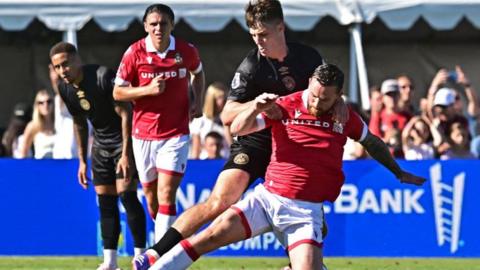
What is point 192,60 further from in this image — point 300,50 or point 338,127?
point 338,127

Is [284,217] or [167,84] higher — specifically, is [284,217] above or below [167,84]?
below

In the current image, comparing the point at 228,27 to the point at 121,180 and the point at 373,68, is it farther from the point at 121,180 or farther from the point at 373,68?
the point at 121,180

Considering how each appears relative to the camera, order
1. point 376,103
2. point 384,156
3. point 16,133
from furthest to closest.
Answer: point 16,133 < point 376,103 < point 384,156

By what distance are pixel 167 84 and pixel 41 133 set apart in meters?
5.03

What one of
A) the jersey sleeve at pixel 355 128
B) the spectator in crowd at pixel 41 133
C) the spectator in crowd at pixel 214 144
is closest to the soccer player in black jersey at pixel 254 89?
the jersey sleeve at pixel 355 128

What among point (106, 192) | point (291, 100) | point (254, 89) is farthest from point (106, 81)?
point (291, 100)

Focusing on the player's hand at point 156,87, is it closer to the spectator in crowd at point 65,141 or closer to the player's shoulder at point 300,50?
the player's shoulder at point 300,50

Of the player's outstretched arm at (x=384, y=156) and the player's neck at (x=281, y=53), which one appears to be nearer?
the player's outstretched arm at (x=384, y=156)

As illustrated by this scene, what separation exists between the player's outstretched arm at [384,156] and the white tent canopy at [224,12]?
884 centimetres

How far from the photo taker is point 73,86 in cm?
1279

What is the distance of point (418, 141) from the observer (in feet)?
54.4

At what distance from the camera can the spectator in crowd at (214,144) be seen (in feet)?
53.8

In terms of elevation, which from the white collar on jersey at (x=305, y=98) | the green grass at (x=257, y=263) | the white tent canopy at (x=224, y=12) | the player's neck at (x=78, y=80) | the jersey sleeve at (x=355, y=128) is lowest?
the green grass at (x=257, y=263)

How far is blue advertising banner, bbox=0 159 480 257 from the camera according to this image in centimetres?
1540
